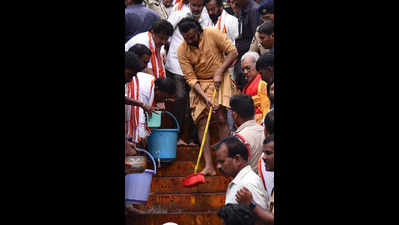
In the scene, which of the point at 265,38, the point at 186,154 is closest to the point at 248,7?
the point at 265,38

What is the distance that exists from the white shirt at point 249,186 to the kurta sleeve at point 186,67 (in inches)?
40.5

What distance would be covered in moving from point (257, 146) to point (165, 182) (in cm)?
87

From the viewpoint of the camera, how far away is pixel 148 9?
675 centimetres

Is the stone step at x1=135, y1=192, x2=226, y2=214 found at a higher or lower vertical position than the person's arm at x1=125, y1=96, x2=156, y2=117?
lower

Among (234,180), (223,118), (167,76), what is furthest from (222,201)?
(167,76)

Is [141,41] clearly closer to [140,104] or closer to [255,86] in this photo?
[140,104]

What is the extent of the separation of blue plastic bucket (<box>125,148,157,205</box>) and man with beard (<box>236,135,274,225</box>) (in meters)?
0.78

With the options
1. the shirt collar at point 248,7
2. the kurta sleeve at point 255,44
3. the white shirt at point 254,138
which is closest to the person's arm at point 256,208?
the white shirt at point 254,138

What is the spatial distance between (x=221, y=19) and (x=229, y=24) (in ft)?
0.30

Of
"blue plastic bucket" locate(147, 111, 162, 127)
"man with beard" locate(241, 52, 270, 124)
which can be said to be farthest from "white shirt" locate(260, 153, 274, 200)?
"blue plastic bucket" locate(147, 111, 162, 127)

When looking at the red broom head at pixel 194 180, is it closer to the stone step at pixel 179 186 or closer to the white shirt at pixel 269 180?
the stone step at pixel 179 186

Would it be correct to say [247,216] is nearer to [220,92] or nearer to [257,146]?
[257,146]

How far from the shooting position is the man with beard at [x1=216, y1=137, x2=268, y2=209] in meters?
6.19

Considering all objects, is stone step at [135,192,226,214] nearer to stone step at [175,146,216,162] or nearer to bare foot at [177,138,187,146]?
stone step at [175,146,216,162]
